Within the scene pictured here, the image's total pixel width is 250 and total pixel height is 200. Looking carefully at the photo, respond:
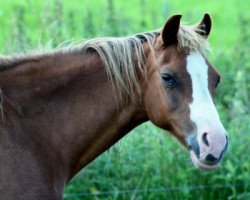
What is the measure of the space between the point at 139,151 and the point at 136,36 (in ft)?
7.45

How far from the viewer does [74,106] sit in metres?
4.84

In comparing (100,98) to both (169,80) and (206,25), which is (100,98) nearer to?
(169,80)

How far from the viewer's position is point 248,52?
29.6ft

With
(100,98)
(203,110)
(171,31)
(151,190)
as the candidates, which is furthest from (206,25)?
(151,190)

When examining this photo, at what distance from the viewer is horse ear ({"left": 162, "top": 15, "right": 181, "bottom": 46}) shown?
4.78m

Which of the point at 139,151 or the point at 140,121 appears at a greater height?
the point at 140,121

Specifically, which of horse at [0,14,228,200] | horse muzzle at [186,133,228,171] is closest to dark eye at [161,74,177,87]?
horse at [0,14,228,200]

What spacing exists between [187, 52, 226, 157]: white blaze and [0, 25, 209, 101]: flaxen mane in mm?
101

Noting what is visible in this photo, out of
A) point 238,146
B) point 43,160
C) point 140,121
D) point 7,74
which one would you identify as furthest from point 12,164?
point 238,146

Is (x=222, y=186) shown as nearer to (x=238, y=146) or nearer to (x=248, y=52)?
(x=238, y=146)

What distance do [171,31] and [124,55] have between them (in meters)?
0.31

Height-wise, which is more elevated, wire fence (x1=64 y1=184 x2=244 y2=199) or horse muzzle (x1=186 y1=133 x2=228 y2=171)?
horse muzzle (x1=186 y1=133 x2=228 y2=171)

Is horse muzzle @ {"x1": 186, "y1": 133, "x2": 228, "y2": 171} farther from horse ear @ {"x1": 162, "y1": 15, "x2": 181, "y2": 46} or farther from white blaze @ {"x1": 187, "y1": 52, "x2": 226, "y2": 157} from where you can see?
horse ear @ {"x1": 162, "y1": 15, "x2": 181, "y2": 46}

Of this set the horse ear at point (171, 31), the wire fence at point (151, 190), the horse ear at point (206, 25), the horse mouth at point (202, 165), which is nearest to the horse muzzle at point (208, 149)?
the horse mouth at point (202, 165)
